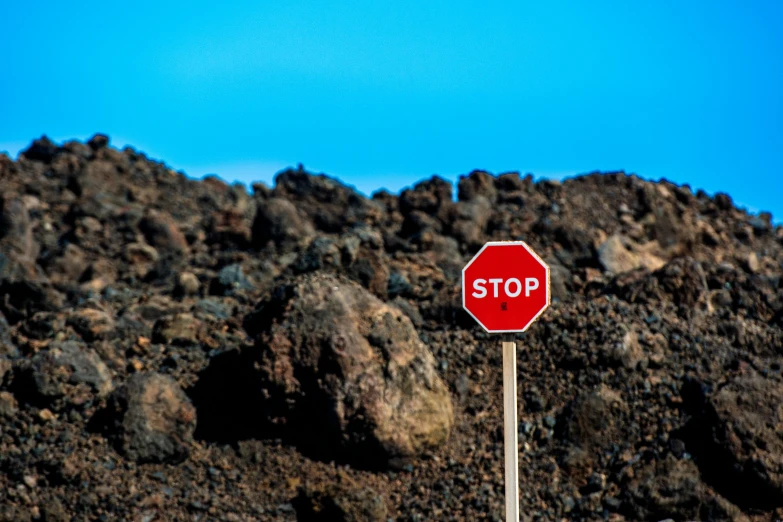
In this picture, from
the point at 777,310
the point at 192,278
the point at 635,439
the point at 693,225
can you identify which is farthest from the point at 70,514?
the point at 693,225

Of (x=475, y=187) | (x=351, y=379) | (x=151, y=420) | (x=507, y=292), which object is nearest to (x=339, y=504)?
(x=351, y=379)

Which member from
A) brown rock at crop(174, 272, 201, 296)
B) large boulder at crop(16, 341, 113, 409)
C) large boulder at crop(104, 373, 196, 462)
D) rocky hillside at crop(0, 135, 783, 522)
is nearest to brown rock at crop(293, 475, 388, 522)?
rocky hillside at crop(0, 135, 783, 522)

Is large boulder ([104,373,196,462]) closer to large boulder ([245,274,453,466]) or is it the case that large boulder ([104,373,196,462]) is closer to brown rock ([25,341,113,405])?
brown rock ([25,341,113,405])

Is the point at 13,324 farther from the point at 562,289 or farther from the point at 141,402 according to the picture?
the point at 562,289

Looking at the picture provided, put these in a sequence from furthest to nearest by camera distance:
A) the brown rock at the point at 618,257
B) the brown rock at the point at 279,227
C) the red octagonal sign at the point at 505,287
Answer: the brown rock at the point at 279,227
the brown rock at the point at 618,257
the red octagonal sign at the point at 505,287

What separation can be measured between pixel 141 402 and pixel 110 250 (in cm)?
1540

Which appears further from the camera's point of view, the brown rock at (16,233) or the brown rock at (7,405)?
the brown rock at (16,233)

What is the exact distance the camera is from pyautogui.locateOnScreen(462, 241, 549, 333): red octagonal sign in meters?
7.62

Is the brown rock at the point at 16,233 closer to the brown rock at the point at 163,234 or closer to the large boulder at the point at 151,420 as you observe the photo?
the brown rock at the point at 163,234

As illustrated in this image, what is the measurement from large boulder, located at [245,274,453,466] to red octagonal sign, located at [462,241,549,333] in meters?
4.68

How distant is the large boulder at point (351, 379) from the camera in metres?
12.1

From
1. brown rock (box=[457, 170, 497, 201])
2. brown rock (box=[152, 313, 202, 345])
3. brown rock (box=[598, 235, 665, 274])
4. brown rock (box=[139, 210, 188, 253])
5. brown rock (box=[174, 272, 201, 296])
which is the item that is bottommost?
brown rock (box=[152, 313, 202, 345])

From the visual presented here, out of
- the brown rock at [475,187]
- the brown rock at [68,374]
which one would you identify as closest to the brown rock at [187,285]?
the brown rock at [68,374]

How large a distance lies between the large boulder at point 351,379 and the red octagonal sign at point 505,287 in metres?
4.68
